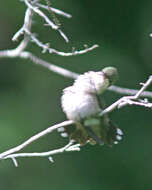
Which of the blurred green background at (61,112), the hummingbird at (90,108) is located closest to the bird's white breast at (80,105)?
the hummingbird at (90,108)

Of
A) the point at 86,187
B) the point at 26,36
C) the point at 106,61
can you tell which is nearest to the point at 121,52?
the point at 106,61

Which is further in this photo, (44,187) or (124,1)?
(124,1)

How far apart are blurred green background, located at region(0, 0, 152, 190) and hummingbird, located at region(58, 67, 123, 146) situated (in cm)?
368

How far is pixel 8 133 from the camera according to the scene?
26.0 feet

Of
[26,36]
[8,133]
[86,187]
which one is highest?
[26,36]

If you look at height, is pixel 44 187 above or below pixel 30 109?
below

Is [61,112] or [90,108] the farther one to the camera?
[61,112]

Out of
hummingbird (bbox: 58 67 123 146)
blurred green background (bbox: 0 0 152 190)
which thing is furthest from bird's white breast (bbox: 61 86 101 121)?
blurred green background (bbox: 0 0 152 190)

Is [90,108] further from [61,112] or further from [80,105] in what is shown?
[61,112]

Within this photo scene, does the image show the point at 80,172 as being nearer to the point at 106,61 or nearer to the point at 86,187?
the point at 86,187

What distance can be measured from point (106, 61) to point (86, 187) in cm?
149

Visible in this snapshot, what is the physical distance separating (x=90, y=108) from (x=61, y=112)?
13.3 ft

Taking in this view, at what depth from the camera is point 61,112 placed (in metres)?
8.16

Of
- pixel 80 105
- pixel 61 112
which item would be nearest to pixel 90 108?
pixel 80 105
